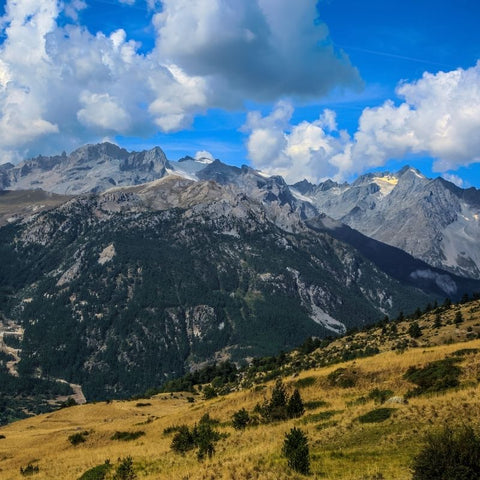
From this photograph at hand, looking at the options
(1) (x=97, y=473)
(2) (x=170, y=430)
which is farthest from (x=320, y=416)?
(2) (x=170, y=430)

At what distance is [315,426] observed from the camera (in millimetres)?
33906

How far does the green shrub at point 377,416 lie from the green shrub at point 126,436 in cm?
2482

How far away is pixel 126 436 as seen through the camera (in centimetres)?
4953

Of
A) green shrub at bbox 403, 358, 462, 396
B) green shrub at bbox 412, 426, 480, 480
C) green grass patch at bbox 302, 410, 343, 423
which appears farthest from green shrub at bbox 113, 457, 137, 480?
green shrub at bbox 403, 358, 462, 396

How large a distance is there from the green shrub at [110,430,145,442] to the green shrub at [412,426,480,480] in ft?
116

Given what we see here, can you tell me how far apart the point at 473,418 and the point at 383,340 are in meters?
70.7

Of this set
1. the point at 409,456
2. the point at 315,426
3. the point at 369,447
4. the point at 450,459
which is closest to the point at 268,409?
the point at 315,426

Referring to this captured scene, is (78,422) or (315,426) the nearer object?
(315,426)

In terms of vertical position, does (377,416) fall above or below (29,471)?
above

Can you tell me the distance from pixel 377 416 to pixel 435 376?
9.10m

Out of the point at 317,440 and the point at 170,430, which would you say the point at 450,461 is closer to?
the point at 317,440

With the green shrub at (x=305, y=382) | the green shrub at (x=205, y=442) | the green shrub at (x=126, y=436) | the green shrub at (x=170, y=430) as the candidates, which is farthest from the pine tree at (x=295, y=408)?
the green shrub at (x=126, y=436)

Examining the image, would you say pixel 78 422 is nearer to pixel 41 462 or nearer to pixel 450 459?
pixel 41 462

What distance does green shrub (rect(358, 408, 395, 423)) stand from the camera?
32219 mm
